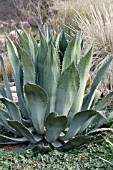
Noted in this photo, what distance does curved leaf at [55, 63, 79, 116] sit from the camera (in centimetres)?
264

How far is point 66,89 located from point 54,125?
0.31 m

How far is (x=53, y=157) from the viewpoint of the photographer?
2.79 meters

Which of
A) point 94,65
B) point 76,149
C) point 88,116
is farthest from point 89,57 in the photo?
point 94,65

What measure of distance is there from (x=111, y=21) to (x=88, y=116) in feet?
10.3

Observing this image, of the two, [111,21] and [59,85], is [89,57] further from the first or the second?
[111,21]

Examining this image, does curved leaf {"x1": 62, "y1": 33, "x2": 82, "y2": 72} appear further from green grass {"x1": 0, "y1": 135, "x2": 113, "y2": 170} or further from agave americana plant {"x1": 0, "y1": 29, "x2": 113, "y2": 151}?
green grass {"x1": 0, "y1": 135, "x2": 113, "y2": 170}

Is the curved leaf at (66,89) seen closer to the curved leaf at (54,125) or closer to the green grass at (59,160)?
the curved leaf at (54,125)

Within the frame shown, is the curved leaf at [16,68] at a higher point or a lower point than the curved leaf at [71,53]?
lower

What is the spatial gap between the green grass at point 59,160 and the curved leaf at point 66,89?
1.22 ft

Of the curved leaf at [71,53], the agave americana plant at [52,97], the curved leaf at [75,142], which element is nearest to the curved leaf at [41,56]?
the agave americana plant at [52,97]

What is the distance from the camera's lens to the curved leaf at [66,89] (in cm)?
264

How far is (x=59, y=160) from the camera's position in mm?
2787

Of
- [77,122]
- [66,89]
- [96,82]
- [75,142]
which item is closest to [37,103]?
[66,89]

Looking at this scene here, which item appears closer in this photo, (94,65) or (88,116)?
(88,116)
